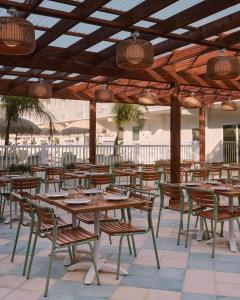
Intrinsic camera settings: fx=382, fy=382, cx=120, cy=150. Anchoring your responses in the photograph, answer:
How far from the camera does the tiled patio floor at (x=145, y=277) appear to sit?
3.39 m

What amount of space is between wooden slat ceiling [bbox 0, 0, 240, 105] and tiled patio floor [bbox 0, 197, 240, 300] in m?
2.91

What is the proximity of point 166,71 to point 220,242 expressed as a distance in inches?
174

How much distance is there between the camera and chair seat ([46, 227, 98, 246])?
11.6 feet

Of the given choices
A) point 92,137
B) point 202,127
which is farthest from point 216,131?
point 92,137

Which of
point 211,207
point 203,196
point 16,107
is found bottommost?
point 211,207

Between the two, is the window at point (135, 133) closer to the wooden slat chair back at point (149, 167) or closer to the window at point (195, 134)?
the window at point (195, 134)

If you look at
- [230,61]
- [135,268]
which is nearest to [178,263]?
[135,268]

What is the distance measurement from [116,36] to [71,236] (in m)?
4.05

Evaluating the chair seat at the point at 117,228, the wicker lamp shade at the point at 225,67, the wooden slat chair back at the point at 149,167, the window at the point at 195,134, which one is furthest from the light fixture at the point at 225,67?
the window at the point at 195,134

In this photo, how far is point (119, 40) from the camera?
22.0 ft

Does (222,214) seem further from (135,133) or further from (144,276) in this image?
(135,133)

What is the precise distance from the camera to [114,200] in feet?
13.4

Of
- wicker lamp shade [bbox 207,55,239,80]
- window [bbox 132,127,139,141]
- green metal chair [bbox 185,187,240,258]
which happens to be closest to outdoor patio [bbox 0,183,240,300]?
green metal chair [bbox 185,187,240,258]

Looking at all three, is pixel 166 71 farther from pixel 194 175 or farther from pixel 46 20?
pixel 46 20
